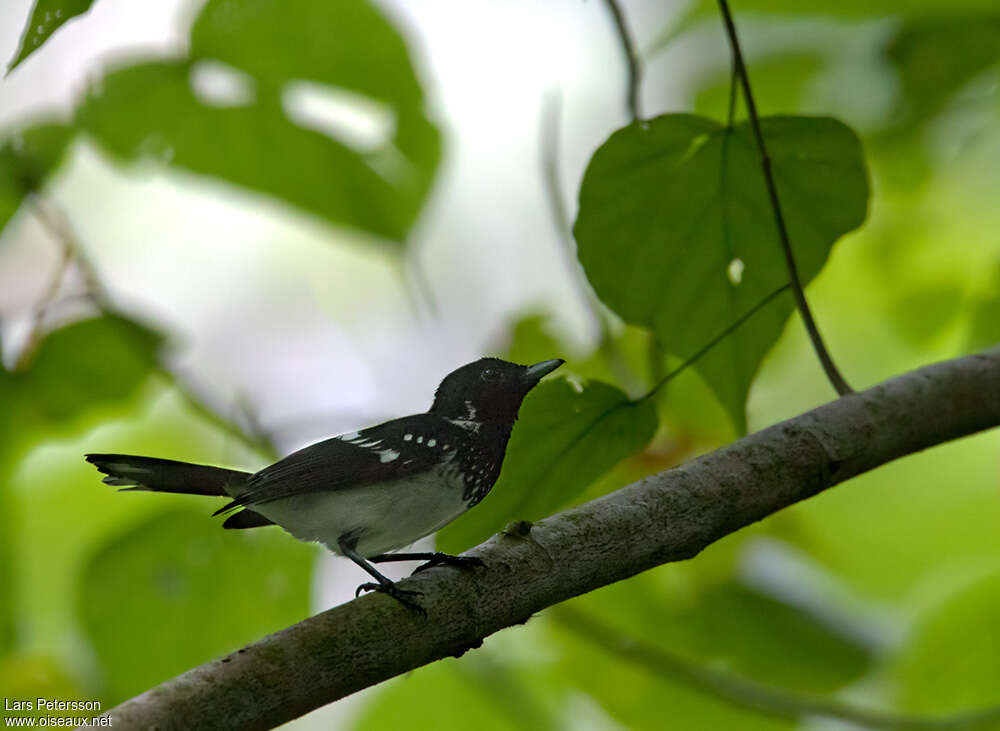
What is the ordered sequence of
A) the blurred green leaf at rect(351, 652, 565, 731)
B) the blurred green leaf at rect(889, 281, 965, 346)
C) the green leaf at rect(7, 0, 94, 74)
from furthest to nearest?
1. the blurred green leaf at rect(889, 281, 965, 346)
2. the blurred green leaf at rect(351, 652, 565, 731)
3. the green leaf at rect(7, 0, 94, 74)

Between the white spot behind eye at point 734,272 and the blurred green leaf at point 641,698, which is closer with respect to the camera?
the white spot behind eye at point 734,272

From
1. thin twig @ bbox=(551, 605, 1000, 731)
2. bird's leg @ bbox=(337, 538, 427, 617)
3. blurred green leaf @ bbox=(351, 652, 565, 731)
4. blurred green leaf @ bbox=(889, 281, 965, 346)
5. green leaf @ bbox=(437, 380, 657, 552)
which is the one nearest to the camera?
bird's leg @ bbox=(337, 538, 427, 617)

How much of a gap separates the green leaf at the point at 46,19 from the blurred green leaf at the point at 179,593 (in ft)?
2.02

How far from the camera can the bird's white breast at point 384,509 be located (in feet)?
2.21

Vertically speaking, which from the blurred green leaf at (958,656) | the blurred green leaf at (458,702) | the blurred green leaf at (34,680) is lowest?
the blurred green leaf at (34,680)

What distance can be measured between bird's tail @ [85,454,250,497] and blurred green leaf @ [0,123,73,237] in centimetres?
56

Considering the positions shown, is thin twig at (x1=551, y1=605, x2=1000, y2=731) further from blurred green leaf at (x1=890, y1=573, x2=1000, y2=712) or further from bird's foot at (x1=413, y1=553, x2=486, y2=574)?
bird's foot at (x1=413, y1=553, x2=486, y2=574)

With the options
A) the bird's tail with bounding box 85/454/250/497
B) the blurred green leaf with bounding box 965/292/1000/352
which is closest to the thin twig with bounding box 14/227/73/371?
the bird's tail with bounding box 85/454/250/497

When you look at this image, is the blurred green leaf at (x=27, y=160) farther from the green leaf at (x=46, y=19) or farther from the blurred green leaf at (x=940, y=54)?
the blurred green leaf at (x=940, y=54)

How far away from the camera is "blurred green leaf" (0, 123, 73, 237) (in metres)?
1.06

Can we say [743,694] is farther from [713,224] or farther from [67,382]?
[67,382]

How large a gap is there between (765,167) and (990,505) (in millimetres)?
965

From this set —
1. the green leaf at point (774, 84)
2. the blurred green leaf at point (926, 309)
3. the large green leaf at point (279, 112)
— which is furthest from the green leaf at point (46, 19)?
the blurred green leaf at point (926, 309)

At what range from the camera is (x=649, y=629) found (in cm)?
119
